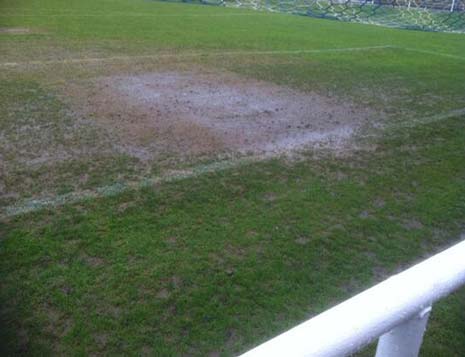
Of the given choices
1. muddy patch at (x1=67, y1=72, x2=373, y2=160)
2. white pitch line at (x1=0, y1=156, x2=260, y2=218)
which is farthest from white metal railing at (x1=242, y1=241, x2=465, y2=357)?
muddy patch at (x1=67, y1=72, x2=373, y2=160)

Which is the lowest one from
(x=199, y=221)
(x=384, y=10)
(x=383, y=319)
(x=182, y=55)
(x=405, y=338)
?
(x=199, y=221)

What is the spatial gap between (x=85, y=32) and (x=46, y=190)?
9244 mm

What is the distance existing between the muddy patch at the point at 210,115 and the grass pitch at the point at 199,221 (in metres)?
0.11

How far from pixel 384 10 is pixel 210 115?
758 inches

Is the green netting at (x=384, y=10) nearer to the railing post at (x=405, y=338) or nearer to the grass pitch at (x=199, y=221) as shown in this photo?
the grass pitch at (x=199, y=221)

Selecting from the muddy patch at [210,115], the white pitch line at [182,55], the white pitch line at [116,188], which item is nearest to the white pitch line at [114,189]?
the white pitch line at [116,188]

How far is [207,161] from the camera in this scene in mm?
4984

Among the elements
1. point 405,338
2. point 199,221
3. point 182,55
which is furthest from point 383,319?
point 182,55

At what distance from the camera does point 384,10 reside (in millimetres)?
22406

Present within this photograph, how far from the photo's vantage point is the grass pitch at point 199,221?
2.74 m

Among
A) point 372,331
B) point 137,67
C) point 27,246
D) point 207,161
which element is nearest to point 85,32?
point 137,67

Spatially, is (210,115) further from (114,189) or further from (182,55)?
(182,55)

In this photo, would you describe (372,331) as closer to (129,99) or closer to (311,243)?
(311,243)

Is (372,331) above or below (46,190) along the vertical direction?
above
